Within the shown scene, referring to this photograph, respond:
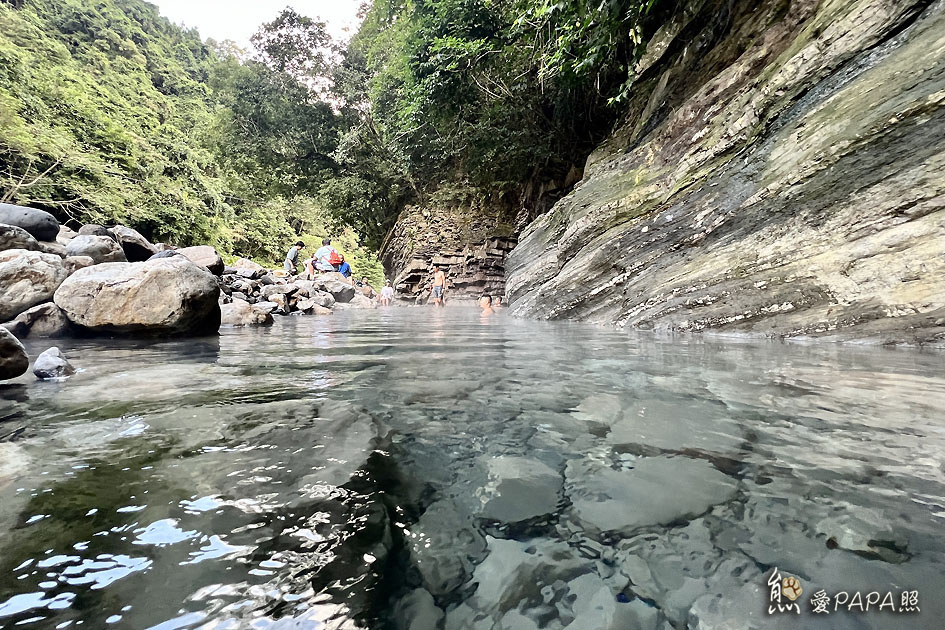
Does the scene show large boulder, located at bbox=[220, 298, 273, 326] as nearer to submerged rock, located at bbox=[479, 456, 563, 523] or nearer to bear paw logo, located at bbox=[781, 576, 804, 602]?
submerged rock, located at bbox=[479, 456, 563, 523]

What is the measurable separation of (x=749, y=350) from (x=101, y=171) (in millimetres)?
16326

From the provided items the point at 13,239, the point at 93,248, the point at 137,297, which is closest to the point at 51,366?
the point at 137,297

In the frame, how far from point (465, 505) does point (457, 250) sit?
1402 cm

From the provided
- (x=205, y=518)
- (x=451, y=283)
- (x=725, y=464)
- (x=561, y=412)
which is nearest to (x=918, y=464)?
A: (x=725, y=464)

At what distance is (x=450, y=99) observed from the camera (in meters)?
9.93

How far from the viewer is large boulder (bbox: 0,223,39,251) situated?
16.1 feet

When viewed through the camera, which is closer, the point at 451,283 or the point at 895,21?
the point at 895,21

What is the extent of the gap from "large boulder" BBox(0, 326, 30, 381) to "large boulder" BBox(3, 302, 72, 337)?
2457 millimetres

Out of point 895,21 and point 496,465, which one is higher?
point 895,21

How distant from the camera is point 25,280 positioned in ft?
13.1

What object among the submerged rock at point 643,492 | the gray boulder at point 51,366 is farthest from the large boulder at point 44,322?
the submerged rock at point 643,492

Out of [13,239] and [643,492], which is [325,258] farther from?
[643,492]

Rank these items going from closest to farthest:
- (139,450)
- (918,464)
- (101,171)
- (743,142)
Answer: (918,464), (139,450), (743,142), (101,171)

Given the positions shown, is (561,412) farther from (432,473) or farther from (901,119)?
(901,119)
